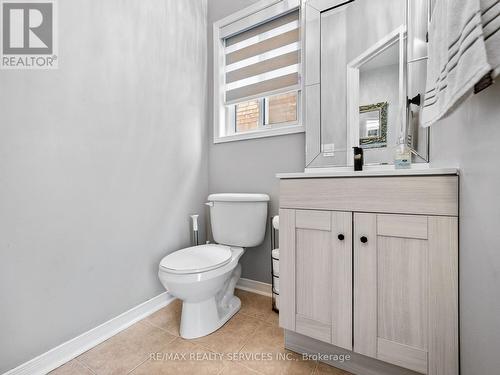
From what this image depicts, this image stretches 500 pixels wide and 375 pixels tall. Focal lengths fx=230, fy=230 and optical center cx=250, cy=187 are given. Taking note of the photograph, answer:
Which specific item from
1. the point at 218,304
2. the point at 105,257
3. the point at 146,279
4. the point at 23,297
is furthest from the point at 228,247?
the point at 23,297

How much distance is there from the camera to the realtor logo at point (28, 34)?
100cm

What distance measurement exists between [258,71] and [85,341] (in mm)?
2065

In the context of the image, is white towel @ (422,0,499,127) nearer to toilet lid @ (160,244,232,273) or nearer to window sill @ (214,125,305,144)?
window sill @ (214,125,305,144)

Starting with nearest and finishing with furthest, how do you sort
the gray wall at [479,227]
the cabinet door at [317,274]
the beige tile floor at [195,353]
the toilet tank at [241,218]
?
the gray wall at [479,227] → the cabinet door at [317,274] → the beige tile floor at [195,353] → the toilet tank at [241,218]

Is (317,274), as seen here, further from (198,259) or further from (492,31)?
(492,31)

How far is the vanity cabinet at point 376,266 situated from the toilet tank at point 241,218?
48 cm

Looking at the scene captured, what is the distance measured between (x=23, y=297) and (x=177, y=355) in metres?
0.74

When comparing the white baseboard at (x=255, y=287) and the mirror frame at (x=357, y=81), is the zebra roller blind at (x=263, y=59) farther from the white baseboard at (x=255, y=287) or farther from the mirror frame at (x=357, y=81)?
Answer: the white baseboard at (x=255, y=287)

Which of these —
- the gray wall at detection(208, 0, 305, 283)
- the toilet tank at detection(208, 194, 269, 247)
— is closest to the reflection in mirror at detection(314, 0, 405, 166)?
the gray wall at detection(208, 0, 305, 283)

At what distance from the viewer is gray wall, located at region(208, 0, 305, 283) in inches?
64.9

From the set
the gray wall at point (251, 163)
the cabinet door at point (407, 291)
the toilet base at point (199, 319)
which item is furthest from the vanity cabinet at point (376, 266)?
the gray wall at point (251, 163)

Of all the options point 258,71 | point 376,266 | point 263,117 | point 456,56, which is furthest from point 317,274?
point 258,71

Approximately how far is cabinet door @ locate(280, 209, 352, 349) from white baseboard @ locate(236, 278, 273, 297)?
2.09ft

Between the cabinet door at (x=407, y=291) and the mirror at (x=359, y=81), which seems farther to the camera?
the mirror at (x=359, y=81)
